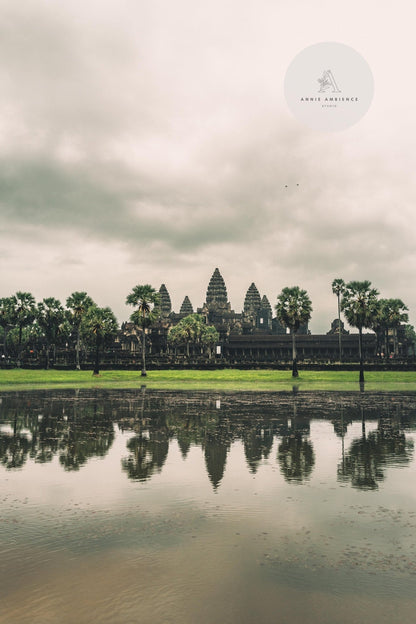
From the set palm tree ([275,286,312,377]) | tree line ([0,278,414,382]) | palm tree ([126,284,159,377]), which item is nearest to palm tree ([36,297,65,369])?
tree line ([0,278,414,382])

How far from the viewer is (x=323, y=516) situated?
1055 centimetres

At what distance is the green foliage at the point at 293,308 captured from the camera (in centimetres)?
7389

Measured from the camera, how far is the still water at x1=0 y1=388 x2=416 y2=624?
270 inches

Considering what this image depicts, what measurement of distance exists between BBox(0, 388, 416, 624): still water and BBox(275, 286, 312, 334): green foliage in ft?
172

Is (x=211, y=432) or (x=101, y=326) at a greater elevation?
(x=101, y=326)

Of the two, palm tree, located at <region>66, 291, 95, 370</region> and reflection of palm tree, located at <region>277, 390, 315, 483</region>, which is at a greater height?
palm tree, located at <region>66, 291, 95, 370</region>

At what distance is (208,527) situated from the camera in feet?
32.3

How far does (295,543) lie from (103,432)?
14445mm

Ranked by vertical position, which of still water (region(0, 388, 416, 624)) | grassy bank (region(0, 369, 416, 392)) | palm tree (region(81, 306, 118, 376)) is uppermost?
palm tree (region(81, 306, 118, 376))

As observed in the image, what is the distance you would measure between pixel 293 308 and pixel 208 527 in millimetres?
65614

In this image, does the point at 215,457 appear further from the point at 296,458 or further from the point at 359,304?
the point at 359,304

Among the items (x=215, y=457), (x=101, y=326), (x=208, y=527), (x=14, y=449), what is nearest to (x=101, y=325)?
(x=101, y=326)

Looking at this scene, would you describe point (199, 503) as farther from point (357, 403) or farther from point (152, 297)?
point (152, 297)

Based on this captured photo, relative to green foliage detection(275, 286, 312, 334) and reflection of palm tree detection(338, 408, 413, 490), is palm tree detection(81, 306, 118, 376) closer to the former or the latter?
green foliage detection(275, 286, 312, 334)
